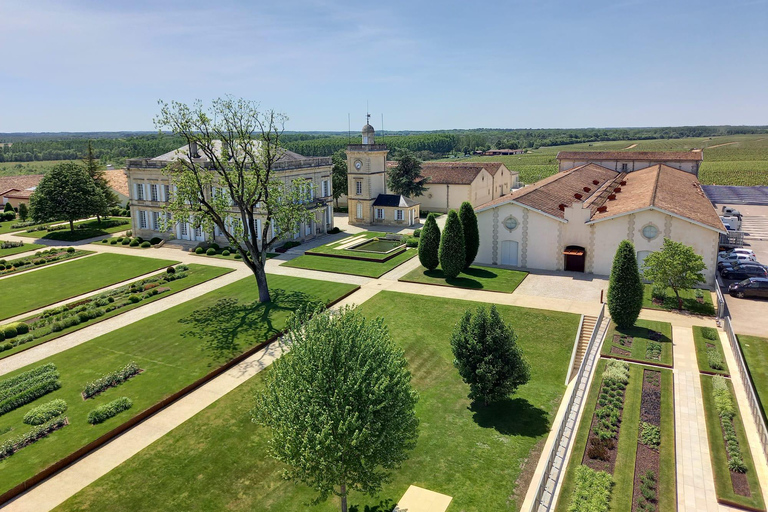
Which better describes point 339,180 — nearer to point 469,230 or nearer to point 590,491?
point 469,230

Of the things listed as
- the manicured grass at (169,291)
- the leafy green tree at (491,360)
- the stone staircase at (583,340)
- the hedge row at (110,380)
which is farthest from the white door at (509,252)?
the hedge row at (110,380)

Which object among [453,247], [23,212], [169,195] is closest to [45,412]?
[453,247]

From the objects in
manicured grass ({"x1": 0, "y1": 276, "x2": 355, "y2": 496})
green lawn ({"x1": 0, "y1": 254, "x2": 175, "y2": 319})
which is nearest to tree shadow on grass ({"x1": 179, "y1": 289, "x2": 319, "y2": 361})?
manicured grass ({"x1": 0, "y1": 276, "x2": 355, "y2": 496})

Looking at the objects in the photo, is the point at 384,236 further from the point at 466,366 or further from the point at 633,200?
the point at 466,366

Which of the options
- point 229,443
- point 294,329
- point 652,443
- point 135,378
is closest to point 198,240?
point 135,378

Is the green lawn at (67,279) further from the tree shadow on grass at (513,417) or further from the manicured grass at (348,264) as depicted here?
the tree shadow on grass at (513,417)

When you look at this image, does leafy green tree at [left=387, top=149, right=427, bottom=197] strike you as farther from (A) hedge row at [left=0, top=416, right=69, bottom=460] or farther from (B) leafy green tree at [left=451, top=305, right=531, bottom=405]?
(A) hedge row at [left=0, top=416, right=69, bottom=460]
